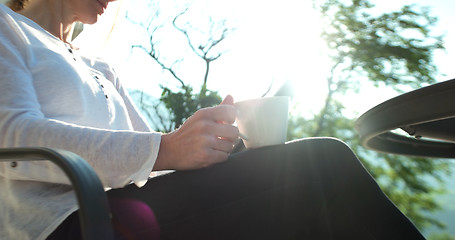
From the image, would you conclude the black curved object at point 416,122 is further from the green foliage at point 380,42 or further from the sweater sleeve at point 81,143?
the green foliage at point 380,42

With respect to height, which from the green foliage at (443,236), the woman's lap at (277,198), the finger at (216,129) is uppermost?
the finger at (216,129)

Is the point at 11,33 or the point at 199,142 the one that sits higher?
the point at 11,33

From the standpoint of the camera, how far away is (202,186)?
0.63 m

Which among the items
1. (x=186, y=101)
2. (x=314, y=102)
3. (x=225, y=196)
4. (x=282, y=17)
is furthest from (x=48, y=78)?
(x=314, y=102)

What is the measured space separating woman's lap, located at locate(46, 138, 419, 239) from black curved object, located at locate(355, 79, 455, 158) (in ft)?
0.63

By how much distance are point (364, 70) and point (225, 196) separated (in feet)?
31.7

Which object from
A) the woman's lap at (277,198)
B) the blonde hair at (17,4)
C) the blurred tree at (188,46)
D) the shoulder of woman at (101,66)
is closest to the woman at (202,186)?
the woman's lap at (277,198)

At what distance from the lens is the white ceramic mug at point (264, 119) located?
69cm

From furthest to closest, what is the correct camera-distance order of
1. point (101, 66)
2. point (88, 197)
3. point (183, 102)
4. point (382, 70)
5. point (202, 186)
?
1. point (382, 70)
2. point (183, 102)
3. point (101, 66)
4. point (202, 186)
5. point (88, 197)

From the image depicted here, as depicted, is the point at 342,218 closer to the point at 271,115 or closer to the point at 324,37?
the point at 271,115

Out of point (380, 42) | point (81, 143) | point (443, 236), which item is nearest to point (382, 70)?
point (380, 42)

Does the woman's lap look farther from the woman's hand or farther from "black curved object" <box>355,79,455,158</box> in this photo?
"black curved object" <box>355,79,455,158</box>

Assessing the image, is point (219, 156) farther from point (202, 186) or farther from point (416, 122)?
point (416, 122)

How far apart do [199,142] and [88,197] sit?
→ 299mm
